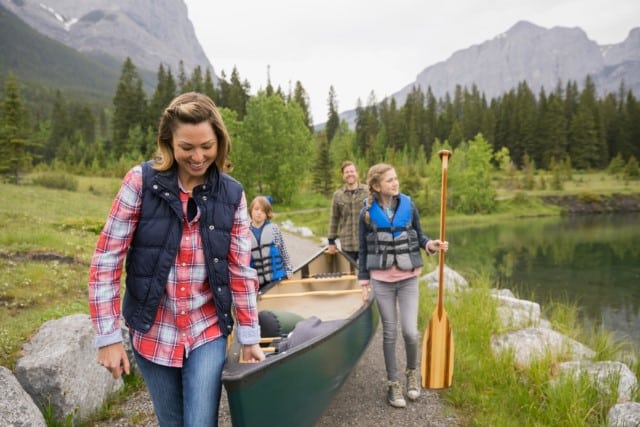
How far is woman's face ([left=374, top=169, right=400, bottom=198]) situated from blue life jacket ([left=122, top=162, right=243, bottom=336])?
6.89 feet

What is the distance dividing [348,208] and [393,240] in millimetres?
2245

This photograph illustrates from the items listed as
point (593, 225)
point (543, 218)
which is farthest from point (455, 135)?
point (593, 225)

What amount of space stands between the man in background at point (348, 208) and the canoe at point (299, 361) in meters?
0.94

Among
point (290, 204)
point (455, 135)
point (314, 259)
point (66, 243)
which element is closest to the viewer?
point (314, 259)

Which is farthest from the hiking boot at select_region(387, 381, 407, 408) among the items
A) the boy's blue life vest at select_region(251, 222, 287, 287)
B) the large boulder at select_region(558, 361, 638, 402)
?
the boy's blue life vest at select_region(251, 222, 287, 287)

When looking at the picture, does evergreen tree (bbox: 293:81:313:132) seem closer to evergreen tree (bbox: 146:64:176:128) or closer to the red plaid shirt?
evergreen tree (bbox: 146:64:176:128)

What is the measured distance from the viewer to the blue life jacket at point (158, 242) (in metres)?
1.73

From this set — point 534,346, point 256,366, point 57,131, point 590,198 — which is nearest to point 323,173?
point 590,198

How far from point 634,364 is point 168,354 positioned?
558cm

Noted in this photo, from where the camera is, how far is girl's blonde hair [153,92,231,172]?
1.72m

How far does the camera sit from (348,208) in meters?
5.93

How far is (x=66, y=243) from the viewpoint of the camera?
29.1 ft

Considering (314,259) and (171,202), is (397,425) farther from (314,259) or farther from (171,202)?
→ (314,259)

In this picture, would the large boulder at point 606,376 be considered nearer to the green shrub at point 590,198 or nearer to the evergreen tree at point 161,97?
the green shrub at point 590,198
